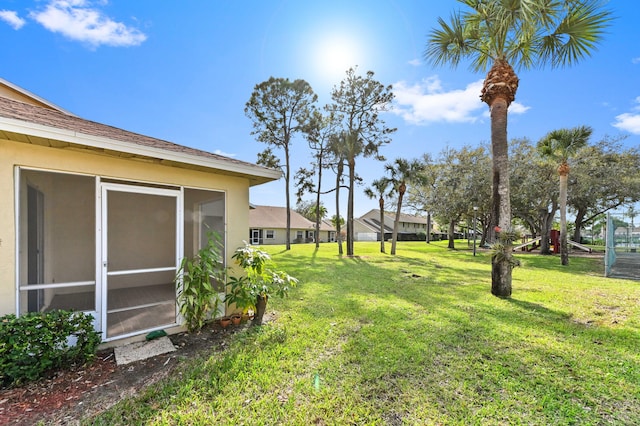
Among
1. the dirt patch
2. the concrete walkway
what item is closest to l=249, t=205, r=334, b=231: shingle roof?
the concrete walkway

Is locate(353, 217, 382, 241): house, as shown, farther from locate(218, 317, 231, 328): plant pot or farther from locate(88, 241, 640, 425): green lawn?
locate(218, 317, 231, 328): plant pot

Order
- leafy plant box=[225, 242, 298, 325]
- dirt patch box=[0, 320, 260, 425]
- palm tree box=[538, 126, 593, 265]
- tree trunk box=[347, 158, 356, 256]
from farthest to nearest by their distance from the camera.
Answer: tree trunk box=[347, 158, 356, 256] < palm tree box=[538, 126, 593, 265] < leafy plant box=[225, 242, 298, 325] < dirt patch box=[0, 320, 260, 425]

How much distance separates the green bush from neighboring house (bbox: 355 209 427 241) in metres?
43.8

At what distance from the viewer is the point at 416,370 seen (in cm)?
331

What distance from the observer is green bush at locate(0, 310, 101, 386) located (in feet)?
9.36

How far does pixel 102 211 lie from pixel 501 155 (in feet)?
26.8

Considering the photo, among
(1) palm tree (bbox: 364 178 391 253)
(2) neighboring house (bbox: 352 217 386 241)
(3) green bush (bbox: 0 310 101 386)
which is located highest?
(1) palm tree (bbox: 364 178 391 253)

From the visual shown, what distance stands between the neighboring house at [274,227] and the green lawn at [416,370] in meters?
25.8

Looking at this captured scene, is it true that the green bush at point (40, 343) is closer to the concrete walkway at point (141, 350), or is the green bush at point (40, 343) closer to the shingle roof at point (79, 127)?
the concrete walkway at point (141, 350)

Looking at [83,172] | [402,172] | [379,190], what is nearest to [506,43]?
[83,172]

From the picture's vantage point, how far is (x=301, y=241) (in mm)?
36406

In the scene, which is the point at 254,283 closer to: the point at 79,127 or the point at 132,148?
the point at 132,148

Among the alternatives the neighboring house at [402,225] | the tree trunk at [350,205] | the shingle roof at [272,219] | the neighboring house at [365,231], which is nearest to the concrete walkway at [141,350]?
the tree trunk at [350,205]

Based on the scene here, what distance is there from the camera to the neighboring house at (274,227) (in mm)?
31750
